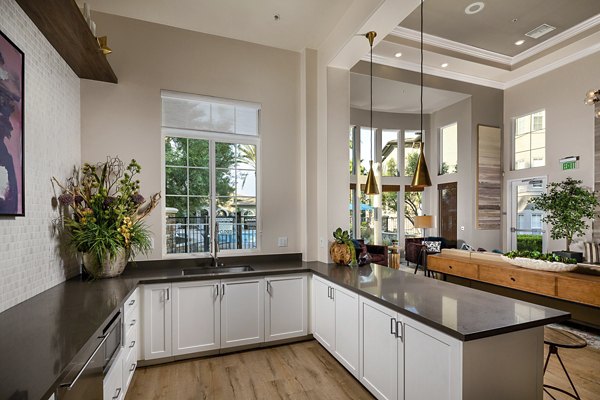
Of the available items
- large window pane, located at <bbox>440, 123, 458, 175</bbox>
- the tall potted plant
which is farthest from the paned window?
large window pane, located at <bbox>440, 123, 458, 175</bbox>

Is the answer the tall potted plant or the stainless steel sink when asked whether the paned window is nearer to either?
the stainless steel sink

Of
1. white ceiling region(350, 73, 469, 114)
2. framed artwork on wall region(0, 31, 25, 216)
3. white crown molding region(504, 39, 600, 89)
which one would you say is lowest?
framed artwork on wall region(0, 31, 25, 216)

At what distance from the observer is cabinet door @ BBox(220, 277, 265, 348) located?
294 centimetres

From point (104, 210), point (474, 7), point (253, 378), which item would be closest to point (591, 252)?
point (474, 7)

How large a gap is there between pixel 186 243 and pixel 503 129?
23.9ft

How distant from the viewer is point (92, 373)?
1.42 metres

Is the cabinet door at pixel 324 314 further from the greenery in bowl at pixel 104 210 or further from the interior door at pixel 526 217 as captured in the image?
the interior door at pixel 526 217

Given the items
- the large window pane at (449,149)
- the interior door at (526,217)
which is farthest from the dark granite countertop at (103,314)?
the large window pane at (449,149)

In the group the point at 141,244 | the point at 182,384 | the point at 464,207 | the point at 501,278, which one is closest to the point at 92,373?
the point at 182,384

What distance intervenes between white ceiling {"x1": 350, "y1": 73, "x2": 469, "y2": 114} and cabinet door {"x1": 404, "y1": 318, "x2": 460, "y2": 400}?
4.94 metres

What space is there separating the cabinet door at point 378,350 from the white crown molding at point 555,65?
644 cm

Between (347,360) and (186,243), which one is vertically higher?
(186,243)

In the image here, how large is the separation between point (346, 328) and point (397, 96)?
238 inches

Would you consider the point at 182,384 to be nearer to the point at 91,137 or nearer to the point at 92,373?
the point at 92,373
